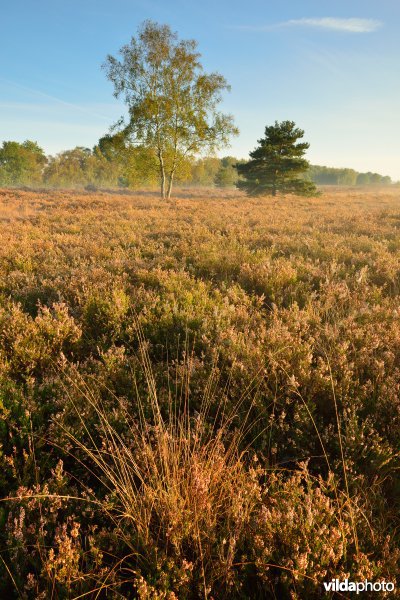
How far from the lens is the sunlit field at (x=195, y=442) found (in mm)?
1580

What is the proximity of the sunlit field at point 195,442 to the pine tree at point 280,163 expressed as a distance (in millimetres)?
37909

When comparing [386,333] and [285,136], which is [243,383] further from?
[285,136]

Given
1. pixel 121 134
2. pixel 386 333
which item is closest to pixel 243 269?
pixel 386 333

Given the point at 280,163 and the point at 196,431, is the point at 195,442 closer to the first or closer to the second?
the point at 196,431

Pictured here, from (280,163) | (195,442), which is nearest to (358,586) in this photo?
(195,442)

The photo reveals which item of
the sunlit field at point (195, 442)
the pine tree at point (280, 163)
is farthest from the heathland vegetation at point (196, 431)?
the pine tree at point (280, 163)

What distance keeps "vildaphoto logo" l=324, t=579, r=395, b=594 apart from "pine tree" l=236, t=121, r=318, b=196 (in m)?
41.9

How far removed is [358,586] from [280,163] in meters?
43.1

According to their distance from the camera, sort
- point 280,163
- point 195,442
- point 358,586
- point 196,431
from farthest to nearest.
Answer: point 280,163 < point 196,431 < point 195,442 < point 358,586

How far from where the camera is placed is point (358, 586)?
1.51 metres

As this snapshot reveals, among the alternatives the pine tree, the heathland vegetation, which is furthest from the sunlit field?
the pine tree

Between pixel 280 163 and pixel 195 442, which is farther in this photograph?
pixel 280 163

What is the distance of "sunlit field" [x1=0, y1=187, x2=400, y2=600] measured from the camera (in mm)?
1580

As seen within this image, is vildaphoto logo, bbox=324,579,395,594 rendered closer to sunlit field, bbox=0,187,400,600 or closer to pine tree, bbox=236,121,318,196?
sunlit field, bbox=0,187,400,600
